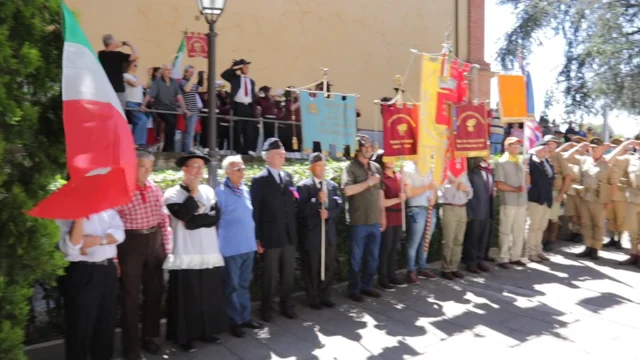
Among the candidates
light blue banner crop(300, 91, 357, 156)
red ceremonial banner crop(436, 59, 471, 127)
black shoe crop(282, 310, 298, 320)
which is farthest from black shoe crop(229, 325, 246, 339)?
red ceremonial banner crop(436, 59, 471, 127)

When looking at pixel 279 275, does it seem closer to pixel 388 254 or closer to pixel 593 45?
pixel 388 254

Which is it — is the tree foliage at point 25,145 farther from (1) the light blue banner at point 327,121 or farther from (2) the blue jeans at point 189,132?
(2) the blue jeans at point 189,132

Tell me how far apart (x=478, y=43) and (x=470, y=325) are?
612 inches

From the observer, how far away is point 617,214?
384 inches

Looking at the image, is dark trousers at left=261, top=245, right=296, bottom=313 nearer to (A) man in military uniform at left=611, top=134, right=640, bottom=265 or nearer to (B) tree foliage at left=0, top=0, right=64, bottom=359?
(B) tree foliage at left=0, top=0, right=64, bottom=359

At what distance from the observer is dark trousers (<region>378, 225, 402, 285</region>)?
7.29 meters

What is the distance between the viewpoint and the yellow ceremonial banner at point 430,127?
24.7 feet

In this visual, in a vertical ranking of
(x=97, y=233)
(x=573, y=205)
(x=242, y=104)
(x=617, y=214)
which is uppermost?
(x=242, y=104)

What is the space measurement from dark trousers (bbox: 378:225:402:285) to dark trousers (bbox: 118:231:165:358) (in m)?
3.00

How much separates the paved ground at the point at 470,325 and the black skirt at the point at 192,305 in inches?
6.6

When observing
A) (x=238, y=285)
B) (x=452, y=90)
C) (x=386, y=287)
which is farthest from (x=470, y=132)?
(x=238, y=285)

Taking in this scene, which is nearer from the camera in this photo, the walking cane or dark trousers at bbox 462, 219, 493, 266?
the walking cane

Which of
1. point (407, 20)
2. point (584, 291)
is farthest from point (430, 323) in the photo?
point (407, 20)

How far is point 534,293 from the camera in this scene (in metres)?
7.41
